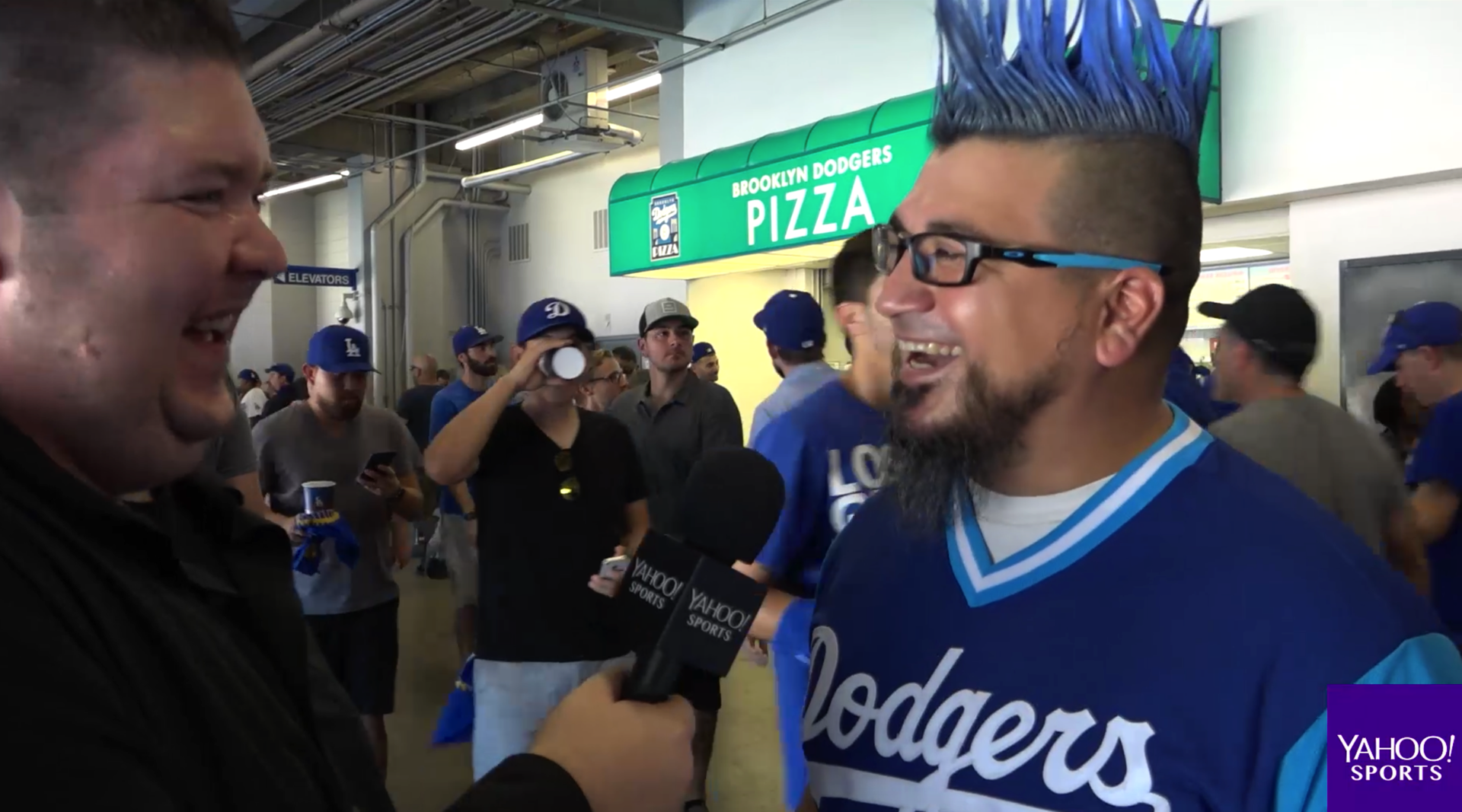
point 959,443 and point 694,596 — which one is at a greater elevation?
point 959,443

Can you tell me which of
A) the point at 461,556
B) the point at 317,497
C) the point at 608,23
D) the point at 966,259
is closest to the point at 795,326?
the point at 317,497

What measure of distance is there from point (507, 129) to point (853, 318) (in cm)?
835

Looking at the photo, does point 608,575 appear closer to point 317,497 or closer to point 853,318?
point 853,318

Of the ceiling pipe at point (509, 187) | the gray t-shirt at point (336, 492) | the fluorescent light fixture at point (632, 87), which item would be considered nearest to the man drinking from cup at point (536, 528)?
the gray t-shirt at point (336, 492)

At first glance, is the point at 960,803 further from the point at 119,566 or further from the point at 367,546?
the point at 367,546

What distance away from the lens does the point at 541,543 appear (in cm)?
312

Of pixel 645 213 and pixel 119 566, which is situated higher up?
pixel 645 213

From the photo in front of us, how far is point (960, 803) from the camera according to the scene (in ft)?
3.83

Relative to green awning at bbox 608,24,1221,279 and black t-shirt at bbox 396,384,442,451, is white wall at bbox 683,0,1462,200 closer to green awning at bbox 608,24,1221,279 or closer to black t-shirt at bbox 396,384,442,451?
green awning at bbox 608,24,1221,279

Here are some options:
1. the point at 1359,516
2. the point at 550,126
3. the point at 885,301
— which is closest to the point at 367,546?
the point at 885,301

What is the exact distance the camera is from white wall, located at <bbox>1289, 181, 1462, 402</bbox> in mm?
4820

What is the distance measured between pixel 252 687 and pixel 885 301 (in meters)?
0.89

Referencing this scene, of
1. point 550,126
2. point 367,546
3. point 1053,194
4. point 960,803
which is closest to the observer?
point 960,803

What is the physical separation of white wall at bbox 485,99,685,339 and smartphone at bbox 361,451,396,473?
307 inches
